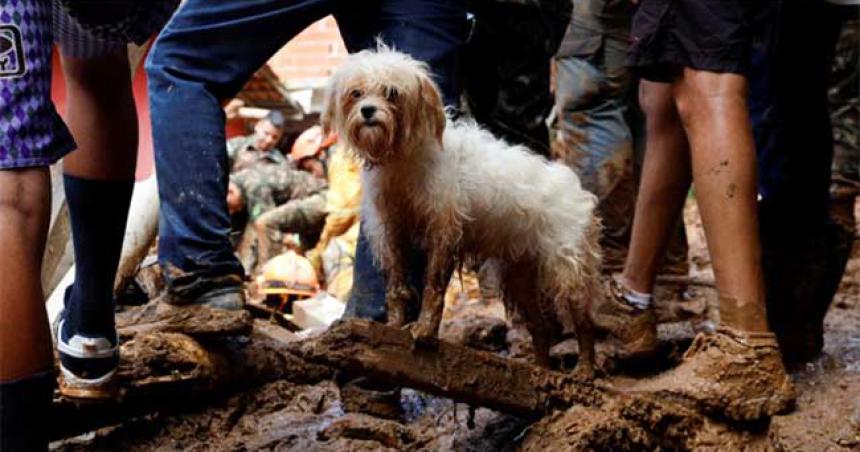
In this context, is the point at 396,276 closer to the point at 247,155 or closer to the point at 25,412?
the point at 25,412

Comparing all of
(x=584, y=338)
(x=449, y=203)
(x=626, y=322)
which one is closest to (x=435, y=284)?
(x=449, y=203)

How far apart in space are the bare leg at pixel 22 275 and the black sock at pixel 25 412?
→ 0.03 meters

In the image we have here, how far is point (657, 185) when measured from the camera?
12.4 ft

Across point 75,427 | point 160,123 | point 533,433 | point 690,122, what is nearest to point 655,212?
point 690,122

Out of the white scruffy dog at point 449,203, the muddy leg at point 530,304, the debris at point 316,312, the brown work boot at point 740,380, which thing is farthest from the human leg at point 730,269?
the debris at point 316,312

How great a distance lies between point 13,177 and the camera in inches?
98.2

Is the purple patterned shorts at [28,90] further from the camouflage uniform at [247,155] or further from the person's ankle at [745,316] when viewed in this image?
the camouflage uniform at [247,155]

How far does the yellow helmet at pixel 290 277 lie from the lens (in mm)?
8898

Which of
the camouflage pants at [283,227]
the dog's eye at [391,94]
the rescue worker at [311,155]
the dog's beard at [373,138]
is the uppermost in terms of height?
the dog's eye at [391,94]

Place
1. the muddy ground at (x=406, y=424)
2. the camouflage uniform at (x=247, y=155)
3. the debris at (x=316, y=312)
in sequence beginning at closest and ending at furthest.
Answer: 1. the muddy ground at (x=406, y=424)
2. the debris at (x=316, y=312)
3. the camouflage uniform at (x=247, y=155)

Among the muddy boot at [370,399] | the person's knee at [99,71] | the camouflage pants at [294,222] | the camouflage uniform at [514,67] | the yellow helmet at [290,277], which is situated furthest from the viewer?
the camouflage pants at [294,222]

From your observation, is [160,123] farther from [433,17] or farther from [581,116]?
[581,116]

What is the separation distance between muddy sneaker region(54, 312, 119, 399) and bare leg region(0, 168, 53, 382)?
530 mm

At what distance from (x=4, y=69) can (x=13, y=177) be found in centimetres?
25
